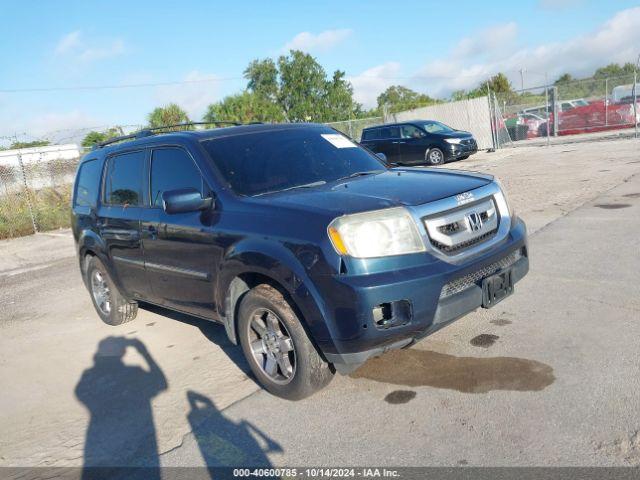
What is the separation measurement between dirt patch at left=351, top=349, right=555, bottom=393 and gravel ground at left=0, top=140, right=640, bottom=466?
2 centimetres

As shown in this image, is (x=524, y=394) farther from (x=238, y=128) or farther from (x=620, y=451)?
(x=238, y=128)

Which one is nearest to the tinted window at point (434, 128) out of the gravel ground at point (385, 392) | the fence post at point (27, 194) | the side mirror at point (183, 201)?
the fence post at point (27, 194)

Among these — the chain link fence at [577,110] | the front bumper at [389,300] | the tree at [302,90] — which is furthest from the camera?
the tree at [302,90]

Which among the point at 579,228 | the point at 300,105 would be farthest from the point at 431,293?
A: the point at 300,105

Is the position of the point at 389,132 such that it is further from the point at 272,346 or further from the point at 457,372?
the point at 272,346

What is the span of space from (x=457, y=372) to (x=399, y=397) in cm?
50

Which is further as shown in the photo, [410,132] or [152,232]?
[410,132]

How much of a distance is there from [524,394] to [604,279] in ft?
8.16

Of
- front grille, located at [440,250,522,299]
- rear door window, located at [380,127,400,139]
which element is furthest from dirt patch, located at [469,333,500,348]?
rear door window, located at [380,127,400,139]

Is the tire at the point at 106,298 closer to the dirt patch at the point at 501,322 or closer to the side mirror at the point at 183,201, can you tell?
the side mirror at the point at 183,201

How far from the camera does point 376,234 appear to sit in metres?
3.33

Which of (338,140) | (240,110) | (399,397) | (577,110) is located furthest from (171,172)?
(240,110)

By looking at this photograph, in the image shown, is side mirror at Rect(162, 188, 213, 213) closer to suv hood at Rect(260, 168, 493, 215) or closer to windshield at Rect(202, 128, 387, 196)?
windshield at Rect(202, 128, 387, 196)

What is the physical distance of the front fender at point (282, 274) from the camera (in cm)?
335
